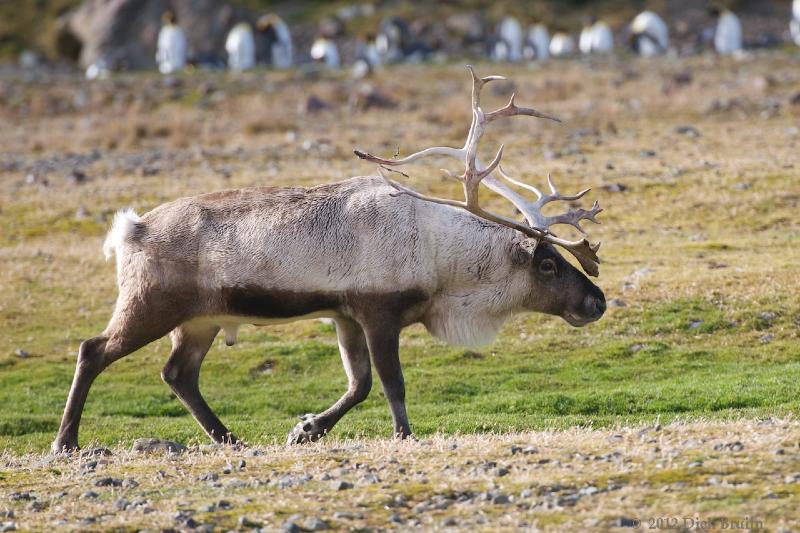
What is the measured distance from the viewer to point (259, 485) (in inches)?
362

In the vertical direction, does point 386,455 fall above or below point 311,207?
below

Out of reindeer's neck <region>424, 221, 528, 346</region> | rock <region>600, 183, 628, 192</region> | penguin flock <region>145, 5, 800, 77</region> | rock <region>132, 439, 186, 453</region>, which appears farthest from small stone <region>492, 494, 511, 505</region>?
penguin flock <region>145, 5, 800, 77</region>

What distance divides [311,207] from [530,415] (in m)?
3.51

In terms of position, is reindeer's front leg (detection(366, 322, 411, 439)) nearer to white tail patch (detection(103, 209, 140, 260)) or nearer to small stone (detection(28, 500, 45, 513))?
white tail patch (detection(103, 209, 140, 260))

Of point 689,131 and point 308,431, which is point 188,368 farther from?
point 689,131

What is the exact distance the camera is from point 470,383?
15.9 metres

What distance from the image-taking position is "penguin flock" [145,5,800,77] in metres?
64.1

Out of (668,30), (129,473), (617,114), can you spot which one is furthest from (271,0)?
(129,473)

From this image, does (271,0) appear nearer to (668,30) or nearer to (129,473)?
(668,30)

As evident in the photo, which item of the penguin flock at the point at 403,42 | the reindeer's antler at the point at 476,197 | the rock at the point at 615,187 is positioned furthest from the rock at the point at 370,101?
the reindeer's antler at the point at 476,197

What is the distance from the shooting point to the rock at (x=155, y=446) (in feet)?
37.7

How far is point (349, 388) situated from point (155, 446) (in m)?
1.88

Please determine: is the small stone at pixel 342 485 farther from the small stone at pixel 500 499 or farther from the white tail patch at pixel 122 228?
the white tail patch at pixel 122 228

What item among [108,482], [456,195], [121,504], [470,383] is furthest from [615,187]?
[121,504]
